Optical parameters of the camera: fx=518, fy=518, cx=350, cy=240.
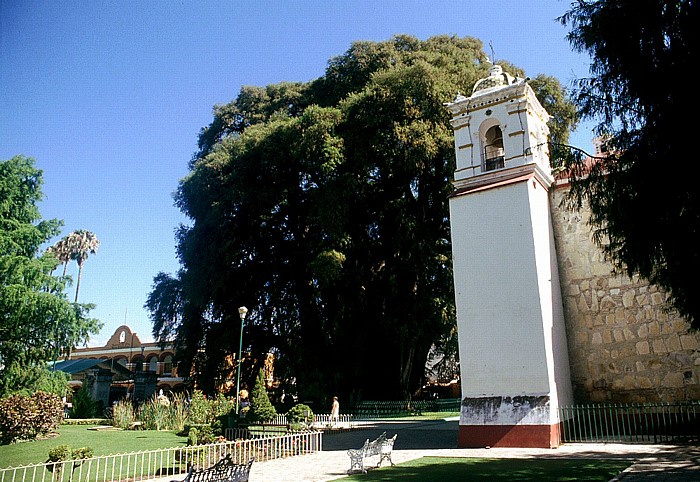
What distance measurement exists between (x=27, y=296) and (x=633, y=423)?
2040 cm

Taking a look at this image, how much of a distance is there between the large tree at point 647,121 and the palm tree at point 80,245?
63221 millimetres

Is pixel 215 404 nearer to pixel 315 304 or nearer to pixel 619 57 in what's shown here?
pixel 315 304

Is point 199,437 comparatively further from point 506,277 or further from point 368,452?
point 506,277

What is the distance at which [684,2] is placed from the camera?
685 centimetres

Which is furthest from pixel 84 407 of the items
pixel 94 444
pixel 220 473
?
pixel 220 473

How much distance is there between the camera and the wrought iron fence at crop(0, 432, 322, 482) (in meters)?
8.73

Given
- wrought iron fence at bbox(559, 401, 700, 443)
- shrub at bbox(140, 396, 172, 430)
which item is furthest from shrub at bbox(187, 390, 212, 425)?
wrought iron fence at bbox(559, 401, 700, 443)

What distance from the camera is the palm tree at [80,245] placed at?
198 feet

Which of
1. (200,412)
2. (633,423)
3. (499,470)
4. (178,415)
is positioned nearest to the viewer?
(499,470)

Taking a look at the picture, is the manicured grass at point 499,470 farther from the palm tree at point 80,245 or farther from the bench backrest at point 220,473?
the palm tree at point 80,245

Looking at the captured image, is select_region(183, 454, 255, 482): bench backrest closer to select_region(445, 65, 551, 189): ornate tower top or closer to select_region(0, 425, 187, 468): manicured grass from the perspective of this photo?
select_region(0, 425, 187, 468): manicured grass

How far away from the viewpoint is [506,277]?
13.4 m

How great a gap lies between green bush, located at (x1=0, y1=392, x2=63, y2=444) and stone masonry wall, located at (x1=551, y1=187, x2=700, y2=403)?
641 inches

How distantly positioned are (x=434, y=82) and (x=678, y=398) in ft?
46.0
